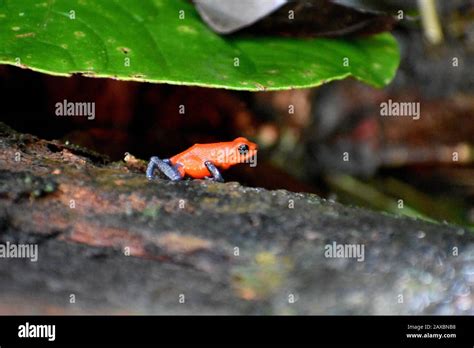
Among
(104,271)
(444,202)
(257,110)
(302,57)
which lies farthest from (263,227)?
(257,110)

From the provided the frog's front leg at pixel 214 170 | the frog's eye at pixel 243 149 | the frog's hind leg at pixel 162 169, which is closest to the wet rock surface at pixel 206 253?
the frog's hind leg at pixel 162 169

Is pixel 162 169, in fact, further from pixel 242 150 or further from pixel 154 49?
pixel 154 49

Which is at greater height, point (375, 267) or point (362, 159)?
point (362, 159)

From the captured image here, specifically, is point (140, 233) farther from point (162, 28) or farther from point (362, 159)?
point (362, 159)

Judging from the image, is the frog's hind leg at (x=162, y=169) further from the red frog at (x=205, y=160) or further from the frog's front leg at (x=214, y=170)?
the frog's front leg at (x=214, y=170)

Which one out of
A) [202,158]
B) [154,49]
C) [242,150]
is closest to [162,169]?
[202,158]

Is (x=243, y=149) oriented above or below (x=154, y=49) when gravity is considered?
below

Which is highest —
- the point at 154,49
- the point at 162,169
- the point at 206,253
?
the point at 154,49
